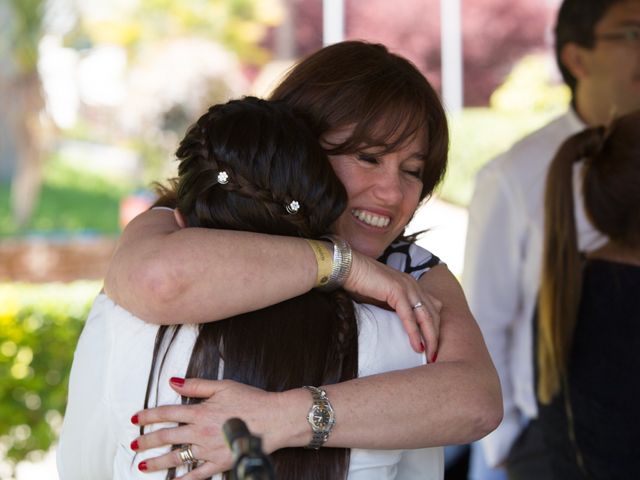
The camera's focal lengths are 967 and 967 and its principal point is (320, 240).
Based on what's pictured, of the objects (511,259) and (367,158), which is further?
(511,259)

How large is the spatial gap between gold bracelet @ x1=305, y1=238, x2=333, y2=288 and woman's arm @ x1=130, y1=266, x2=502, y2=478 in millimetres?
157

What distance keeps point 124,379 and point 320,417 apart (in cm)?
29

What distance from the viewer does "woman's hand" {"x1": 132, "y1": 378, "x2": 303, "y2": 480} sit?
1.35 meters

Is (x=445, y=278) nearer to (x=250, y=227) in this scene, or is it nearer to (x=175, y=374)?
(x=250, y=227)

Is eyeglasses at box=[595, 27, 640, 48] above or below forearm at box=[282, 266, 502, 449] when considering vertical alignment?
above

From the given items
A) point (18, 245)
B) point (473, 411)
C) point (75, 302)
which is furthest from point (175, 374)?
point (18, 245)

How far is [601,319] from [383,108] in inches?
35.8

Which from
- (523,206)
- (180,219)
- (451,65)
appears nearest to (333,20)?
(523,206)

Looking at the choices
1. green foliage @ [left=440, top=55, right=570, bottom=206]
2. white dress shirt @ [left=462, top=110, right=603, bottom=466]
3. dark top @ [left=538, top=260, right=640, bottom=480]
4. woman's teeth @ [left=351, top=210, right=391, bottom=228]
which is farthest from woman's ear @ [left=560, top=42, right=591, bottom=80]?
green foliage @ [left=440, top=55, right=570, bottom=206]

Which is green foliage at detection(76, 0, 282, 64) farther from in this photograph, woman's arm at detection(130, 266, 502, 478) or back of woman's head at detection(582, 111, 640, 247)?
woman's arm at detection(130, 266, 502, 478)

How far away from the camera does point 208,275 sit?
1.35 m

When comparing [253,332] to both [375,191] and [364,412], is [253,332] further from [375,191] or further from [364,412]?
[375,191]

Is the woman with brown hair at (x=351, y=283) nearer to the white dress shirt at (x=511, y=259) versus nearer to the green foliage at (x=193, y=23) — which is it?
the white dress shirt at (x=511, y=259)

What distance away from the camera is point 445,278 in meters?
1.73
